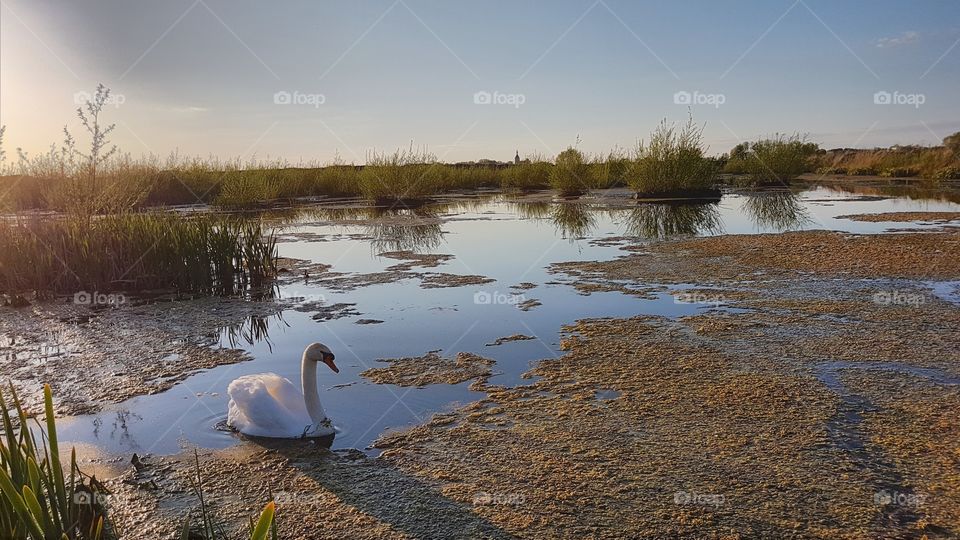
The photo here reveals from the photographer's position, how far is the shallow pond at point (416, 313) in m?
4.29

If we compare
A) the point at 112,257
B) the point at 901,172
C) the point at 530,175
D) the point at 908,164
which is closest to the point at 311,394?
the point at 112,257

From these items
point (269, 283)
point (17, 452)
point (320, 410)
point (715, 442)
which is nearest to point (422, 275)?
point (269, 283)

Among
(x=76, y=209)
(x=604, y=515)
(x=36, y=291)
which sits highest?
(x=76, y=209)

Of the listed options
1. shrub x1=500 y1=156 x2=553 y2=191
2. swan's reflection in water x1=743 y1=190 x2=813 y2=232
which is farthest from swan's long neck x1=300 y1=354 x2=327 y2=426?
shrub x1=500 y1=156 x2=553 y2=191

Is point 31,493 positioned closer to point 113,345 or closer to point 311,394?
point 311,394

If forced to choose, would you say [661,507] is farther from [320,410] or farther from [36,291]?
[36,291]

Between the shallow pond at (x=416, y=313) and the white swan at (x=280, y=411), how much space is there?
13 centimetres

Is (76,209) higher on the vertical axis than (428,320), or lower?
higher

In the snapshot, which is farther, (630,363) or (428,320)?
(428,320)

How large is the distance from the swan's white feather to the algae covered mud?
0.10 metres

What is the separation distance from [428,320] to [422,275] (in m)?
2.71

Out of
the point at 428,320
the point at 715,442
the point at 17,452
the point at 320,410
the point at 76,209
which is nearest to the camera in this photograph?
the point at 17,452

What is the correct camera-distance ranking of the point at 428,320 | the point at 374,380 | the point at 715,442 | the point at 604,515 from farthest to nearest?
1. the point at 428,320
2. the point at 374,380
3. the point at 715,442
4. the point at 604,515

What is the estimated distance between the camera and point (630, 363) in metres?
5.05
